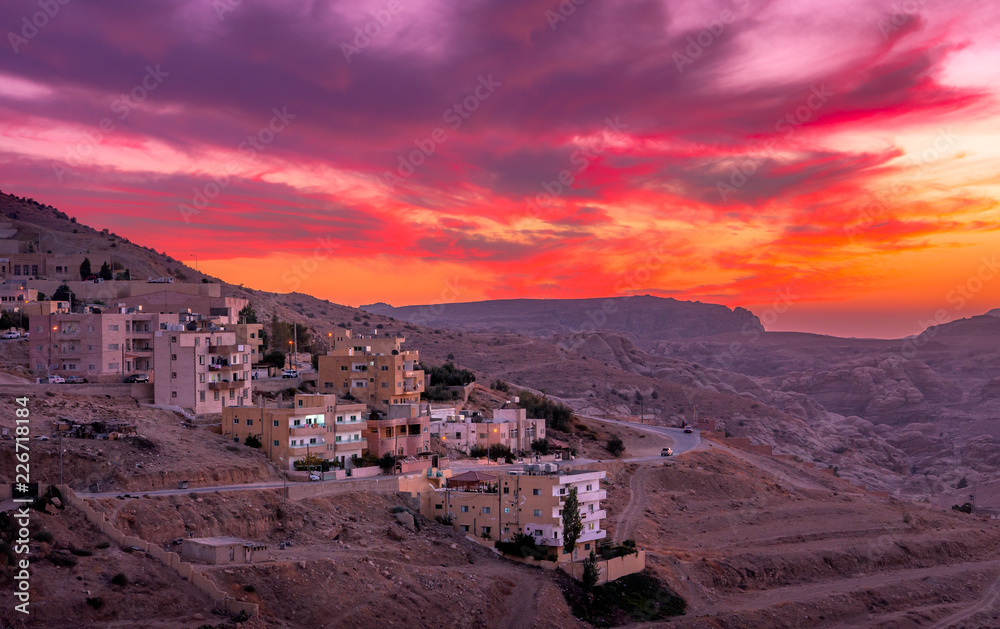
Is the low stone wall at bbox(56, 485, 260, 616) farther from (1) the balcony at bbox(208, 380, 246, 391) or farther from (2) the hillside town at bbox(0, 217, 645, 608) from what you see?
(1) the balcony at bbox(208, 380, 246, 391)

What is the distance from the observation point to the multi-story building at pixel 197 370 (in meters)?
59.4

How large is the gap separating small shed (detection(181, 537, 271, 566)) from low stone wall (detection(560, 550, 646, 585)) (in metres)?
16.3

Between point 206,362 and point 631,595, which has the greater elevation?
point 206,362

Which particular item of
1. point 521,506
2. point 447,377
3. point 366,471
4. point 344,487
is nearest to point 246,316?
A: point 447,377

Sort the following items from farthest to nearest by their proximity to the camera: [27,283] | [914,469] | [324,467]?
[914,469]
[27,283]
[324,467]

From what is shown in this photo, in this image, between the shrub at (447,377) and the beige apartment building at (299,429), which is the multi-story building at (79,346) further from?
the shrub at (447,377)

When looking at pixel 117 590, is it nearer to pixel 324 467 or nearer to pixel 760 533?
pixel 324 467

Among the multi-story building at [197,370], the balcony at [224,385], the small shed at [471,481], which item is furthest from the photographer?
the balcony at [224,385]

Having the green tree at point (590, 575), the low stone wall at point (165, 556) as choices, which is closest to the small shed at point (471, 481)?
the green tree at point (590, 575)

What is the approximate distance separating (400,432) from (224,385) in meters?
10.7

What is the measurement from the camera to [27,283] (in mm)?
90375

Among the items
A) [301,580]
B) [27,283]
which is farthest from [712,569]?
[27,283]

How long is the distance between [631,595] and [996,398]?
143m

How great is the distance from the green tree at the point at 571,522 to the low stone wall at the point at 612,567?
972 millimetres
